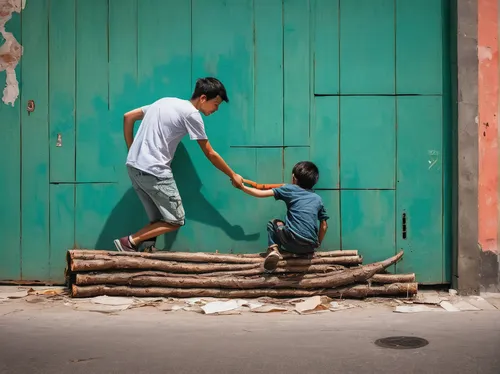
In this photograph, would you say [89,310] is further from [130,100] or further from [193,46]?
[193,46]

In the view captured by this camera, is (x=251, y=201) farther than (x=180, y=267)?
Yes

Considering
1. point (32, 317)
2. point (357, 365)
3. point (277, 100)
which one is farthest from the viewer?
point (277, 100)

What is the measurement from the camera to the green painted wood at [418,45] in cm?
543

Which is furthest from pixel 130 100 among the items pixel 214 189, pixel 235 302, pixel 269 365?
pixel 269 365

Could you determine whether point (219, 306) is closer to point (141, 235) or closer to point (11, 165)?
point (141, 235)

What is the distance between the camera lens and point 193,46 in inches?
215

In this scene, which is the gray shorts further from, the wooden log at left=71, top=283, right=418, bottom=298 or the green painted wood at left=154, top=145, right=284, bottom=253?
the wooden log at left=71, top=283, right=418, bottom=298

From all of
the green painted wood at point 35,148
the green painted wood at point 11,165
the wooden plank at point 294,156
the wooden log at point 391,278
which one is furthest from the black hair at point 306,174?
the green painted wood at point 11,165

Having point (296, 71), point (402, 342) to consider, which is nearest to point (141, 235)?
point (296, 71)

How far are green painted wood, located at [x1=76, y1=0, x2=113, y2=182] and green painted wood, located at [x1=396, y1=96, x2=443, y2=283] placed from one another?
7.78 feet

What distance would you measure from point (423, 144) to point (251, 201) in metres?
1.49

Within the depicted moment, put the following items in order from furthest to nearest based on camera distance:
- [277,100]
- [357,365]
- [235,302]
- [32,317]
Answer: [277,100], [235,302], [32,317], [357,365]

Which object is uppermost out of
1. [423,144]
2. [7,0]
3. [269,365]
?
[7,0]

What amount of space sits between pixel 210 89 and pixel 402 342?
242 cm
